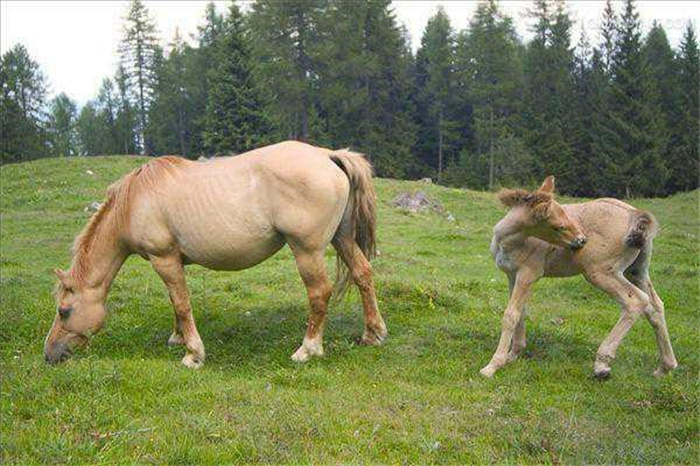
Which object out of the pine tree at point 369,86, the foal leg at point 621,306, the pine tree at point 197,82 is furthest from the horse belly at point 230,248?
the pine tree at point 197,82

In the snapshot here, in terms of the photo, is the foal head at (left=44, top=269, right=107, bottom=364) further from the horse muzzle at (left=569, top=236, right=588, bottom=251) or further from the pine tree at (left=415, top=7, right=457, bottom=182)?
the pine tree at (left=415, top=7, right=457, bottom=182)

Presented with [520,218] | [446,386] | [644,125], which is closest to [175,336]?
[446,386]

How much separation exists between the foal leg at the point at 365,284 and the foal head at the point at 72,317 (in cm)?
290

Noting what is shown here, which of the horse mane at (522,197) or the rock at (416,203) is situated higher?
the horse mane at (522,197)

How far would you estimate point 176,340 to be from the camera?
773 cm

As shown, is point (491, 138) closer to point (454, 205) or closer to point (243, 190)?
point (454, 205)

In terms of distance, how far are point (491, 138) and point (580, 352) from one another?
145ft

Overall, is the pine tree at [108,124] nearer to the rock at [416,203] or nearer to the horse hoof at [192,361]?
the rock at [416,203]

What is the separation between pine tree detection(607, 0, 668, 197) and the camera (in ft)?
136

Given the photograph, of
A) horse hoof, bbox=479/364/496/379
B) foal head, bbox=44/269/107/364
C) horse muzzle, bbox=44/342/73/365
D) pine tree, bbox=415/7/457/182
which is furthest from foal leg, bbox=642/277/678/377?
pine tree, bbox=415/7/457/182

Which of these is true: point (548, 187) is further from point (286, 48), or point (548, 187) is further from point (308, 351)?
point (286, 48)

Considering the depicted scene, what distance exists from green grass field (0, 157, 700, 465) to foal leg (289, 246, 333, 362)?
0.83ft

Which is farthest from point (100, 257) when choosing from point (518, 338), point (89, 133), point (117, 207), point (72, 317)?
point (89, 133)

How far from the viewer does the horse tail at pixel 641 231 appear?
6195 mm
